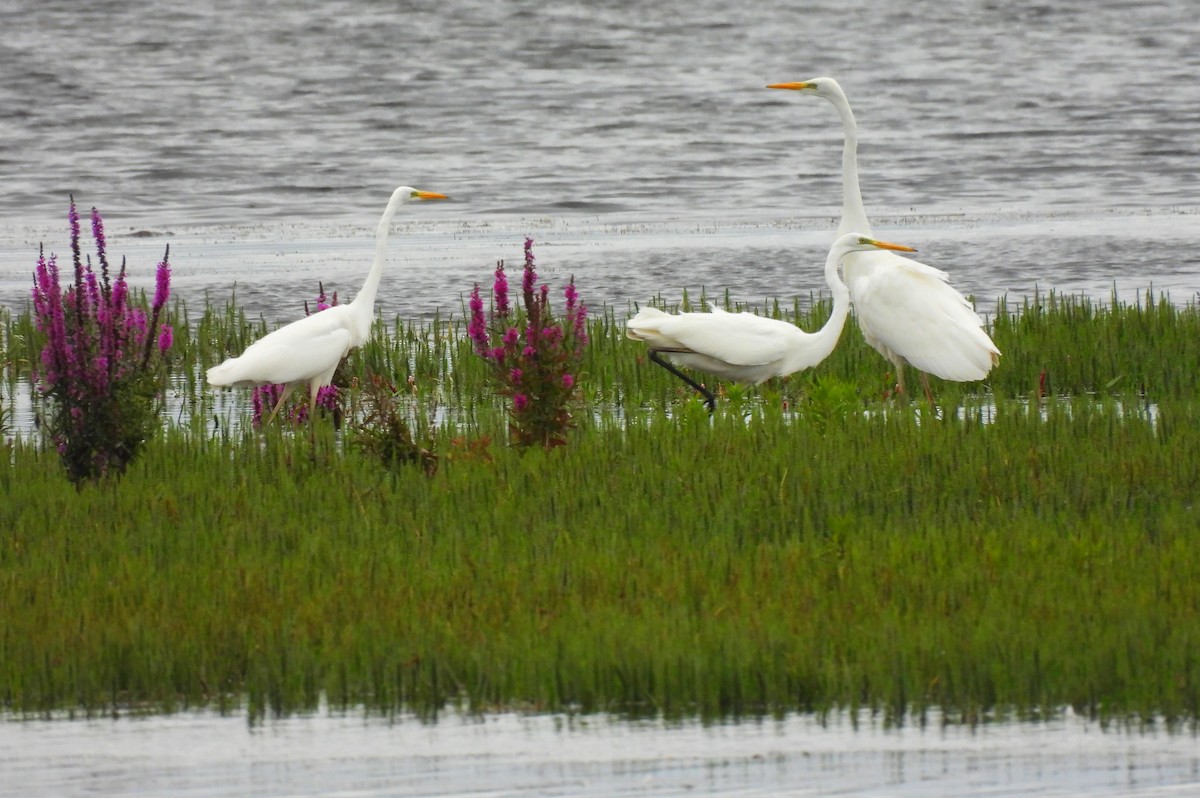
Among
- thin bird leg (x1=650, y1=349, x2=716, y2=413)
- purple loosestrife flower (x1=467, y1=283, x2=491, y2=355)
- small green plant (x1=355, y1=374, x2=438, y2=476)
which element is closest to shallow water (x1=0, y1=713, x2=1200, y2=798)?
small green plant (x1=355, y1=374, x2=438, y2=476)

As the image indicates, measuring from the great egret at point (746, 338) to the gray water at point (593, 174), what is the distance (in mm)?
4800

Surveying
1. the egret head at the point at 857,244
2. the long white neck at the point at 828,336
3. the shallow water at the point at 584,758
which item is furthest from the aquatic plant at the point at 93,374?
the egret head at the point at 857,244

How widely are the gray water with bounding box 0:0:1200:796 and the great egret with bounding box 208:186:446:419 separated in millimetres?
4704

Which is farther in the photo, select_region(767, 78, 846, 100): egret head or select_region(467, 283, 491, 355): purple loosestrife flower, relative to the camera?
select_region(767, 78, 846, 100): egret head

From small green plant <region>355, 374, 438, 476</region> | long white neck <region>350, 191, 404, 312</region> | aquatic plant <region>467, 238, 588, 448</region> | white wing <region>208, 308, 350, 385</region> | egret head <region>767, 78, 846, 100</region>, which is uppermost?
egret head <region>767, 78, 846, 100</region>

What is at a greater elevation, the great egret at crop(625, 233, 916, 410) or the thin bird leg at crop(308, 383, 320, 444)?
the great egret at crop(625, 233, 916, 410)

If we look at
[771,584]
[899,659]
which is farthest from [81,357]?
[899,659]

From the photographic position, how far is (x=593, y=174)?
2978 cm

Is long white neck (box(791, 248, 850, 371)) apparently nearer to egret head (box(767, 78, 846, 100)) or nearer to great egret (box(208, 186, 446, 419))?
egret head (box(767, 78, 846, 100))

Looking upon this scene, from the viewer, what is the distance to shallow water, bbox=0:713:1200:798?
504cm

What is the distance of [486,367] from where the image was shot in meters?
12.7

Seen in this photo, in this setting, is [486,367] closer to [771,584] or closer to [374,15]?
[771,584]

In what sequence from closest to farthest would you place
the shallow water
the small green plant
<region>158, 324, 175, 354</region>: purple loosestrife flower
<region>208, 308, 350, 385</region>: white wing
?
the shallow water
the small green plant
<region>158, 324, 175, 354</region>: purple loosestrife flower
<region>208, 308, 350, 385</region>: white wing

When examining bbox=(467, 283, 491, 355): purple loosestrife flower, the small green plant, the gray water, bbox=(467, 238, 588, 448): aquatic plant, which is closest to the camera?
the gray water
